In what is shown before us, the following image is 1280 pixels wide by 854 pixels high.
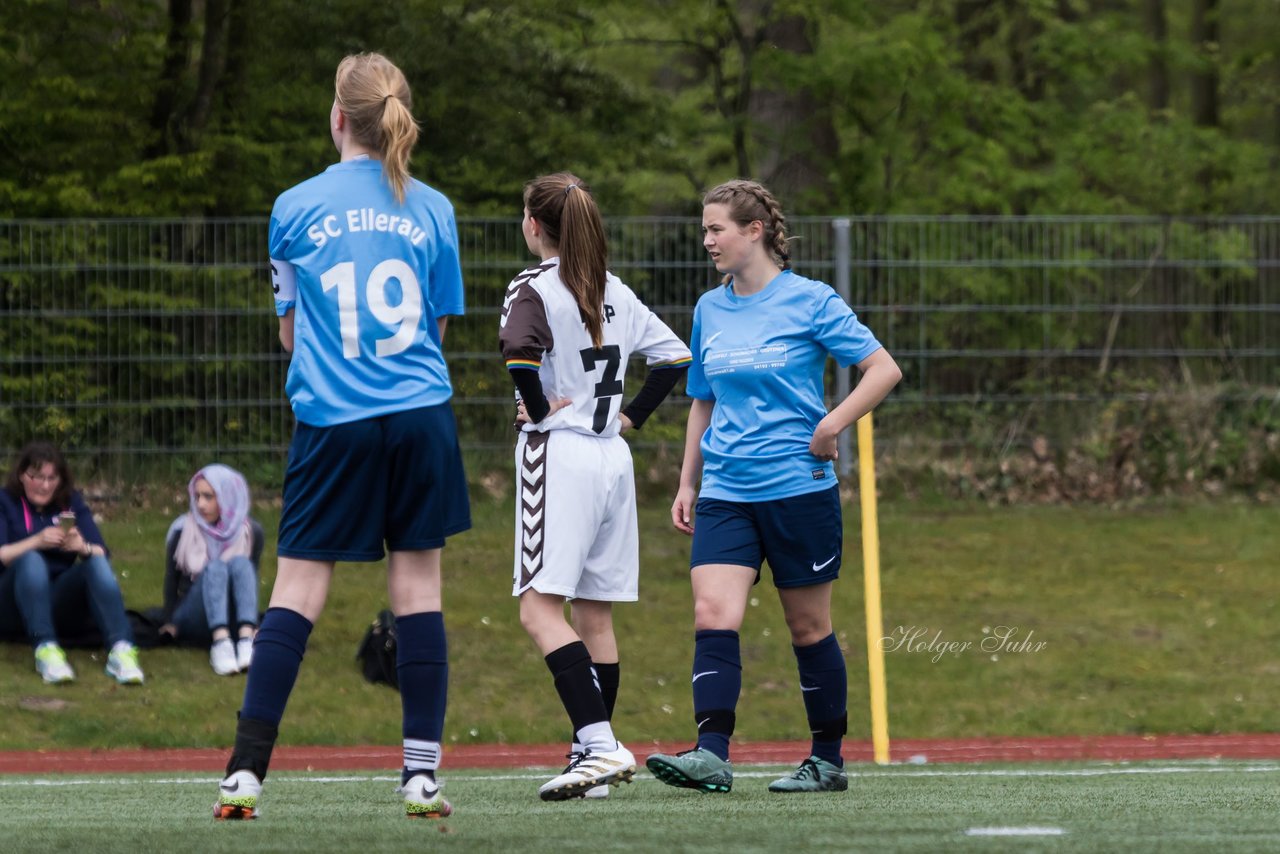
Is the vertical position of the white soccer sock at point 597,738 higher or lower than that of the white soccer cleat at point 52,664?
higher

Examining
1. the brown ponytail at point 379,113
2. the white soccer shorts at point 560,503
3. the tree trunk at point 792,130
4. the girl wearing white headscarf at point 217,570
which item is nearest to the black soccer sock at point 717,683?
the white soccer shorts at point 560,503

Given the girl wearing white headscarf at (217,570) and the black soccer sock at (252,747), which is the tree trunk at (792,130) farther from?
the black soccer sock at (252,747)

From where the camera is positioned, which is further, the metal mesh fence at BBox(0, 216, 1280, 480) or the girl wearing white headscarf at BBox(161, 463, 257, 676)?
the metal mesh fence at BBox(0, 216, 1280, 480)

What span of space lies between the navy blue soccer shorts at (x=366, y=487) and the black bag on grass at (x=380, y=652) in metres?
5.57

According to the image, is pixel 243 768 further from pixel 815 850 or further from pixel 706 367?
pixel 706 367

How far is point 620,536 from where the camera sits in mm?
5574

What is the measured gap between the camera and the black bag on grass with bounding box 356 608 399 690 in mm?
10258

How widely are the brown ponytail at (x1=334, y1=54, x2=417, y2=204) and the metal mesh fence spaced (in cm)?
886

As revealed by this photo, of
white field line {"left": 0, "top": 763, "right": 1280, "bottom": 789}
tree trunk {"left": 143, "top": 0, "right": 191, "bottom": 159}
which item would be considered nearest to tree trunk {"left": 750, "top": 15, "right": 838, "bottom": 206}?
tree trunk {"left": 143, "top": 0, "right": 191, "bottom": 159}

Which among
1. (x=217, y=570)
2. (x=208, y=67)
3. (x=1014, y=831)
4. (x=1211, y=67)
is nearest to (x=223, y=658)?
(x=217, y=570)

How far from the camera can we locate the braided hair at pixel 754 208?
221 inches

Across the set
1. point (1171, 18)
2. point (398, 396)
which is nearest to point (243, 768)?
point (398, 396)

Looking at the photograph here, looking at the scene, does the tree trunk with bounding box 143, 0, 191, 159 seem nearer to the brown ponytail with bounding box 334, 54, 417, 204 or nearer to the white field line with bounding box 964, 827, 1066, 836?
the brown ponytail with bounding box 334, 54, 417, 204

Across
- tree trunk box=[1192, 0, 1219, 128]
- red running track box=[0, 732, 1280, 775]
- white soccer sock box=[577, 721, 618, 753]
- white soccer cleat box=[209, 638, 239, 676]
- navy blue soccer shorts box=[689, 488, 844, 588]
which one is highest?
tree trunk box=[1192, 0, 1219, 128]
